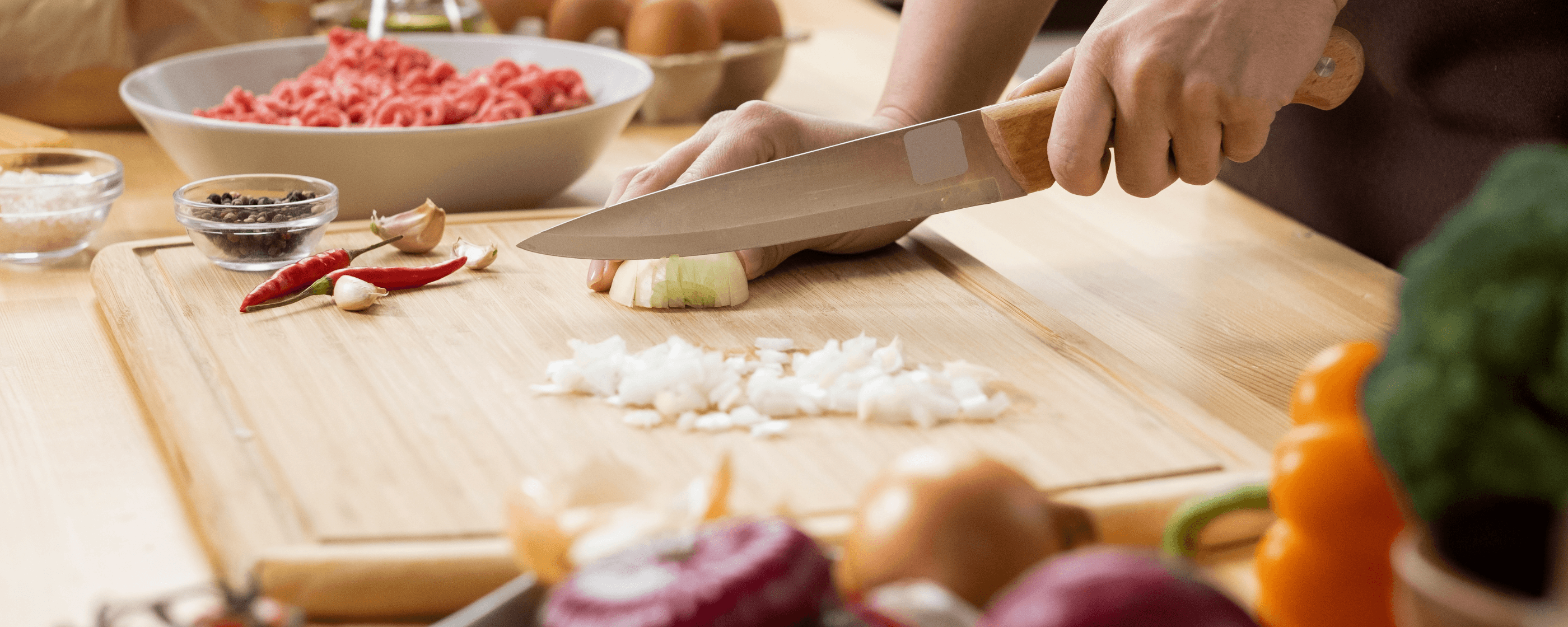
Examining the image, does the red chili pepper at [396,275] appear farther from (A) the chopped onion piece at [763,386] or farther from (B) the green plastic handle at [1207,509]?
(B) the green plastic handle at [1207,509]

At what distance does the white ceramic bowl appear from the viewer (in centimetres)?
145

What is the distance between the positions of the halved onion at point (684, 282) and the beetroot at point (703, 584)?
668 mm

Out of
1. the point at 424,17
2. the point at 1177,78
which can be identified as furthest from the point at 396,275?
the point at 424,17

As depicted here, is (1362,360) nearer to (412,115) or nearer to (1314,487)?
(1314,487)

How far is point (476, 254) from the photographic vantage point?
1317mm

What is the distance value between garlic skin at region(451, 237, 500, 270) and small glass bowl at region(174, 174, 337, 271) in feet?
0.47

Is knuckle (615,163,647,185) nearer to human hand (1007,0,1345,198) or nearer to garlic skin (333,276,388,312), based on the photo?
garlic skin (333,276,388,312)

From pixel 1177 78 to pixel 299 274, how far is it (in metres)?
0.87

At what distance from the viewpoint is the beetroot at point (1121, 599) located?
45 cm

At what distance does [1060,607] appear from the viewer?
1.49 feet

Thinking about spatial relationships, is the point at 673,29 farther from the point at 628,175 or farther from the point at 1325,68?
the point at 1325,68

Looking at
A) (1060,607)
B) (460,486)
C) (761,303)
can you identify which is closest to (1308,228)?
(761,303)

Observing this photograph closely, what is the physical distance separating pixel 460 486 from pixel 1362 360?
1.85 feet

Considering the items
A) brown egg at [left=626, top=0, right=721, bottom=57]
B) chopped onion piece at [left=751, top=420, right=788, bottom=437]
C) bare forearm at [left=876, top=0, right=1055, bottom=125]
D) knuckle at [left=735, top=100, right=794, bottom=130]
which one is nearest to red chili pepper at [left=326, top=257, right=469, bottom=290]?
knuckle at [left=735, top=100, right=794, bottom=130]
